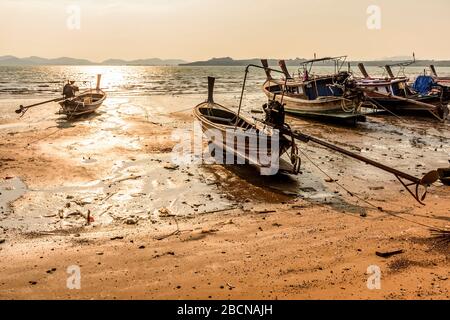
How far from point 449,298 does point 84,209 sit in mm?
8457

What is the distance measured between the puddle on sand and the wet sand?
0.22 feet

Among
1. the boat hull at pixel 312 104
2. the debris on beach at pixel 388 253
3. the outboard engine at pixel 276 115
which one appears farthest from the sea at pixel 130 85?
the debris on beach at pixel 388 253

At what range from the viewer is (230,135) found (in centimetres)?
1362

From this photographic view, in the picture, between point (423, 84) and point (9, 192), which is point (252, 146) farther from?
point (423, 84)

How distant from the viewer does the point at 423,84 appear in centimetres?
3069

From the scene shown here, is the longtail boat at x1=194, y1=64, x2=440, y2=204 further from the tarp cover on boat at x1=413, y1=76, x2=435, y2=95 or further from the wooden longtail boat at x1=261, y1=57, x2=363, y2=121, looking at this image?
the tarp cover on boat at x1=413, y1=76, x2=435, y2=95

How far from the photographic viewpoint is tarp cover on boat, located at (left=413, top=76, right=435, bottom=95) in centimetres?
3019

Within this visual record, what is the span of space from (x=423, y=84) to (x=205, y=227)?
96.3 feet

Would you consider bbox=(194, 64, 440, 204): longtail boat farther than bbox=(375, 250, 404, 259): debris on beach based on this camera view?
Yes

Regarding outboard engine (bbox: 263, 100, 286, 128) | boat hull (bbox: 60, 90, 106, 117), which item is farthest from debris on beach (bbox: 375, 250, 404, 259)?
boat hull (bbox: 60, 90, 106, 117)

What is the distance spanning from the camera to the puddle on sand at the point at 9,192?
31.4ft

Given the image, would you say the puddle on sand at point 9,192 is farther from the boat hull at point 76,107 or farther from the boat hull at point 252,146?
the boat hull at point 76,107
